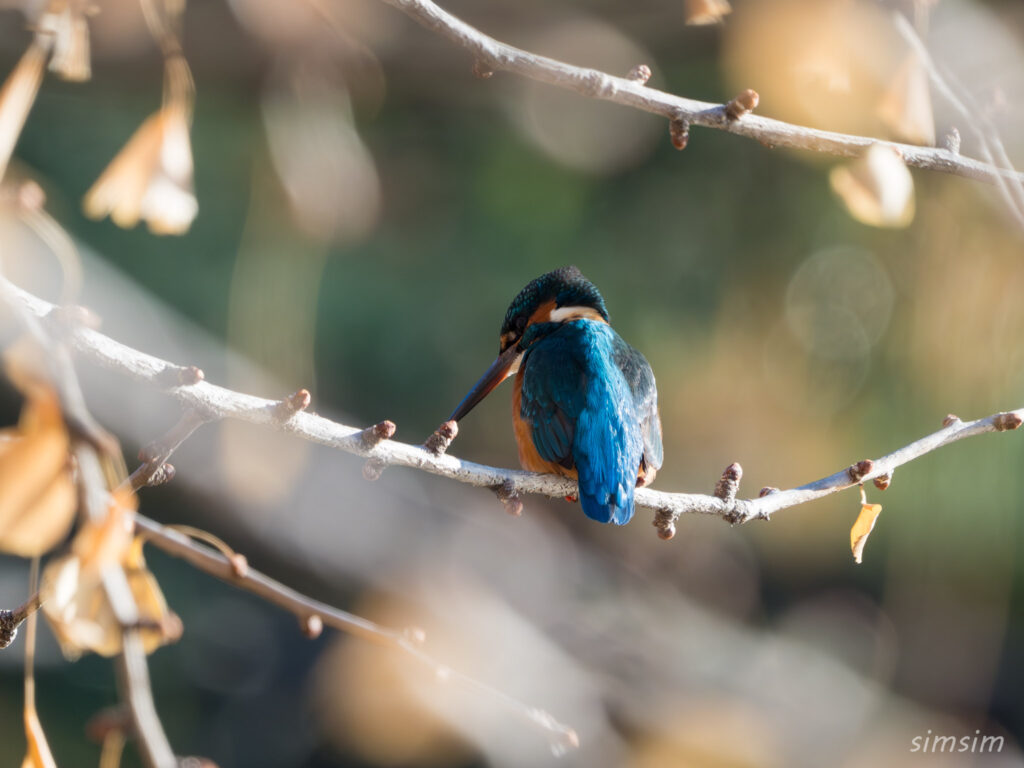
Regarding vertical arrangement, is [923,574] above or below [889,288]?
below

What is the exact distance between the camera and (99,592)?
1.93 feet

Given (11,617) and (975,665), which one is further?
(975,665)

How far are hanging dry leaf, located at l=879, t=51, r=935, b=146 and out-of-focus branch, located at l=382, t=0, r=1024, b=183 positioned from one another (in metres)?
0.15

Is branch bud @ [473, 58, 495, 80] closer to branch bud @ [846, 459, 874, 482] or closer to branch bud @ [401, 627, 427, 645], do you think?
branch bud @ [401, 627, 427, 645]

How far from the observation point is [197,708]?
10.9 feet

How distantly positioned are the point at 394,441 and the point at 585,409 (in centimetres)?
48

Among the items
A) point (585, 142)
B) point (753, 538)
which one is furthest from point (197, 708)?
point (585, 142)

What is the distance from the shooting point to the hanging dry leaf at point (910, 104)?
0.93m

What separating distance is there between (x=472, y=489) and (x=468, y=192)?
119cm

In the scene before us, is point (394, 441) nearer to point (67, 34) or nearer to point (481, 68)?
Result: point (481, 68)

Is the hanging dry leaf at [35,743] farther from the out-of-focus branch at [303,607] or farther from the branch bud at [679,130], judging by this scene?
the branch bud at [679,130]

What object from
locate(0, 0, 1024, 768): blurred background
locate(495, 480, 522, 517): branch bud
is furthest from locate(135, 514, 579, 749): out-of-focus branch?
locate(0, 0, 1024, 768): blurred background

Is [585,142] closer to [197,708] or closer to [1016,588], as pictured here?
[1016,588]

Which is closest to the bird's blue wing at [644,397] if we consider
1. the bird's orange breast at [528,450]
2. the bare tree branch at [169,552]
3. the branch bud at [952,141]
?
the bird's orange breast at [528,450]
